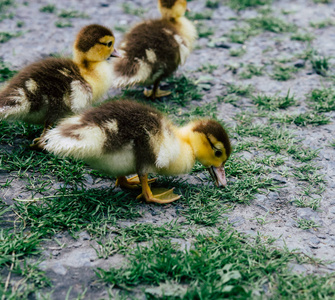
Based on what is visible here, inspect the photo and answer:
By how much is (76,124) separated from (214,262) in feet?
4.00

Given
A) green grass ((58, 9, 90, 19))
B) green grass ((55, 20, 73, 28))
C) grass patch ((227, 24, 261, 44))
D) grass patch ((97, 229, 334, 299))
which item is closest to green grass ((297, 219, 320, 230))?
grass patch ((97, 229, 334, 299))

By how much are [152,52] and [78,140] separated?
1.92 meters

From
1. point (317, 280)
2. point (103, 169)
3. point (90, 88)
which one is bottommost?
point (317, 280)

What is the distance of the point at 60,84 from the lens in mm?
3273

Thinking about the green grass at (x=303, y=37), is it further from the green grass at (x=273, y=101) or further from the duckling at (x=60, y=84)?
the duckling at (x=60, y=84)

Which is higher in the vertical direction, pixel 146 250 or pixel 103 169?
pixel 103 169

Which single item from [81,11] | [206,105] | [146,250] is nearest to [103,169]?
[146,250]

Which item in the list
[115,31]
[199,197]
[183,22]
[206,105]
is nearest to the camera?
[199,197]

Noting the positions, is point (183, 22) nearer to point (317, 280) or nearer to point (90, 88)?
point (90, 88)

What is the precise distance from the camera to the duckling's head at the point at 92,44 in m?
3.57

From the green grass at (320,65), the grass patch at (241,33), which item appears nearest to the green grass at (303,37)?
the grass patch at (241,33)

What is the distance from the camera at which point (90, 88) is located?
3494 millimetres

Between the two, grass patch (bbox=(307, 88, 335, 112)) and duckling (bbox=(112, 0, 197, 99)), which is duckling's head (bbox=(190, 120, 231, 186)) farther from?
grass patch (bbox=(307, 88, 335, 112))

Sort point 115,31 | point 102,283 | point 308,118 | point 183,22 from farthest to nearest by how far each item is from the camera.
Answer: point 115,31
point 183,22
point 308,118
point 102,283
